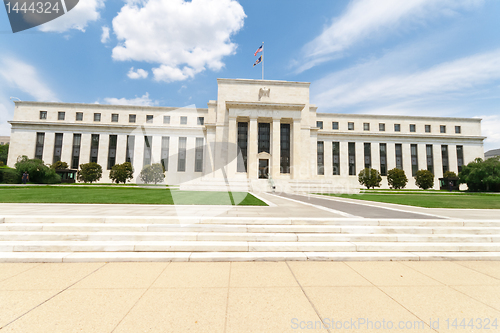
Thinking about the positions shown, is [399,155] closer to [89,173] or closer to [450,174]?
[450,174]

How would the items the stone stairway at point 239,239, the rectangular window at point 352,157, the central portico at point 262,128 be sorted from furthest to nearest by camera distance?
the rectangular window at point 352,157 → the central portico at point 262,128 → the stone stairway at point 239,239

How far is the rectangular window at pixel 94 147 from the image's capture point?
5431 cm

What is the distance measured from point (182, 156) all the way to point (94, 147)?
20404 mm

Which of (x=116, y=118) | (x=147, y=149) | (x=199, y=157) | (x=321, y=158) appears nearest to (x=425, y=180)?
(x=321, y=158)

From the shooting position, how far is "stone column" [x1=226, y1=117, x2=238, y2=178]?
46.0 metres

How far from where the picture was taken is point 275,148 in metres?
45.6

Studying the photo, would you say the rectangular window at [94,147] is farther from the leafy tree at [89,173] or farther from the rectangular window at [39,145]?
the rectangular window at [39,145]

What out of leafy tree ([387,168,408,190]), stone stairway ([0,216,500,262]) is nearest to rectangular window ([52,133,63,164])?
stone stairway ([0,216,500,262])

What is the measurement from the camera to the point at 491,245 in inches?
265

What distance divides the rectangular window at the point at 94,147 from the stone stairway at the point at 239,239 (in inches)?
2188
